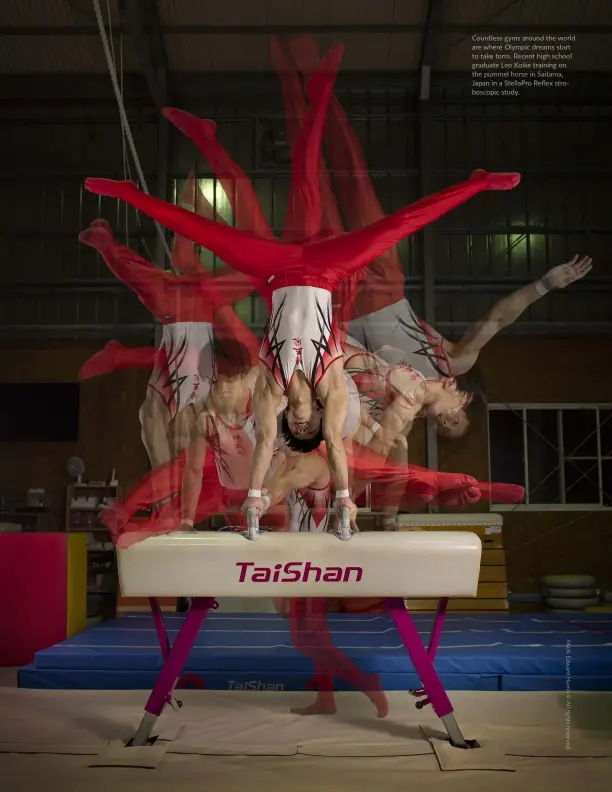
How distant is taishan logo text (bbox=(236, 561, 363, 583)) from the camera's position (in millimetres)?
2916

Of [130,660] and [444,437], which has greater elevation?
[444,437]

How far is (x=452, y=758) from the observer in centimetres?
281

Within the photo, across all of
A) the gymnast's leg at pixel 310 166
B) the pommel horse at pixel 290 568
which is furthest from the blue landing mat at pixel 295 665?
the gymnast's leg at pixel 310 166

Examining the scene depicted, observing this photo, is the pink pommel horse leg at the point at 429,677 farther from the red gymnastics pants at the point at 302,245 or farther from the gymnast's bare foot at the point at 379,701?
the red gymnastics pants at the point at 302,245

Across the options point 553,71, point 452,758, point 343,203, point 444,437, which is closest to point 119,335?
point 343,203

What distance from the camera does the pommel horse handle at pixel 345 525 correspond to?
2.88 meters

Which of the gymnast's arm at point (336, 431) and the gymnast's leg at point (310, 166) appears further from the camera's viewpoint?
the gymnast's leg at point (310, 166)

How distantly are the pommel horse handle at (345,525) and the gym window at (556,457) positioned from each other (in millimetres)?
4986

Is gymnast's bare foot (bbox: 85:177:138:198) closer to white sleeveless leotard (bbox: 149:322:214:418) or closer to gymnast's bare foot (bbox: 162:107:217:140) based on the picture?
gymnast's bare foot (bbox: 162:107:217:140)

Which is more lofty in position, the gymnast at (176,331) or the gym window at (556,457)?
the gymnast at (176,331)

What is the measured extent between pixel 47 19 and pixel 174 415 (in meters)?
3.05

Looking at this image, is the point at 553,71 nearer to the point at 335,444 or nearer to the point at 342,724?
the point at 335,444

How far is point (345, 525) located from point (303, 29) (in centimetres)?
354

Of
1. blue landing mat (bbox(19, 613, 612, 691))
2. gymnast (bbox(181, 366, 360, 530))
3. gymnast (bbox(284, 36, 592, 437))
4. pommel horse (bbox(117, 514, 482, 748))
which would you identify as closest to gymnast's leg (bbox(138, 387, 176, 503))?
gymnast (bbox(181, 366, 360, 530))
